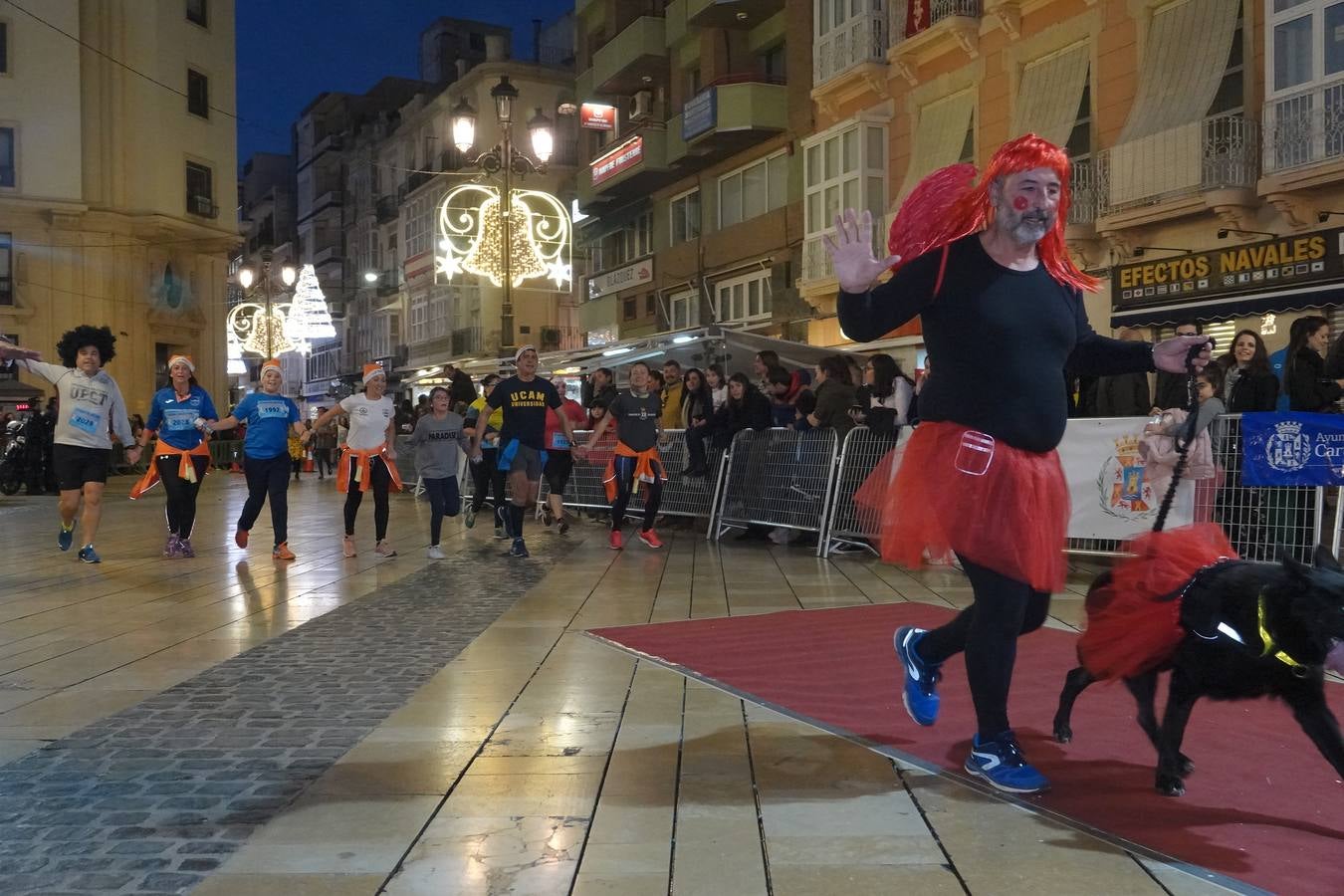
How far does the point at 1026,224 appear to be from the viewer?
13.1 feet

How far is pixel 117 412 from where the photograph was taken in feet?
37.1

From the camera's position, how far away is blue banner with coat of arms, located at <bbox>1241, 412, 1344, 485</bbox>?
8.20 metres

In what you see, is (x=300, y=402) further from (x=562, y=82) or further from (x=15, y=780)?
(x=15, y=780)

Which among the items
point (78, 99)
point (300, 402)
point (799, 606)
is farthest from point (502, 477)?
point (300, 402)

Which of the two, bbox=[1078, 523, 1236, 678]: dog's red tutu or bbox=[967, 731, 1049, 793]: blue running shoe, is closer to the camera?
bbox=[1078, 523, 1236, 678]: dog's red tutu

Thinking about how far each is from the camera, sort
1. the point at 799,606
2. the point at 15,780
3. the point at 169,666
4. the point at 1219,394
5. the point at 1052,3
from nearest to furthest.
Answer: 1. the point at 15,780
2. the point at 169,666
3. the point at 799,606
4. the point at 1219,394
5. the point at 1052,3

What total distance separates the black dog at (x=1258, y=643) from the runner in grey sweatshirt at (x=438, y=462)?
8.88 metres

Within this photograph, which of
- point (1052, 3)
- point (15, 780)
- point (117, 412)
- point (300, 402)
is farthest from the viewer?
point (300, 402)

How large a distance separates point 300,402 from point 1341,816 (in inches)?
3069

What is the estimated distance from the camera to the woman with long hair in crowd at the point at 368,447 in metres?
11.6

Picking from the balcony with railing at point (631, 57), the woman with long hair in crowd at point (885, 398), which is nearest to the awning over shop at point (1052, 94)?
the woman with long hair in crowd at point (885, 398)

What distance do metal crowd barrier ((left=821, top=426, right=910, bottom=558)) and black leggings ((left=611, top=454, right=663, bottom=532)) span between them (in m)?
2.01

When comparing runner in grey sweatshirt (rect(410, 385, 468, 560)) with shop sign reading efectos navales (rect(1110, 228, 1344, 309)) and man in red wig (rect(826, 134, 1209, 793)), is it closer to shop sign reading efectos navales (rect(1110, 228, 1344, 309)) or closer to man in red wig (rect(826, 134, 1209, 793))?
man in red wig (rect(826, 134, 1209, 793))

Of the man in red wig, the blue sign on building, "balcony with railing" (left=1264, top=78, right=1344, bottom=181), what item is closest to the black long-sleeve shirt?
the man in red wig
